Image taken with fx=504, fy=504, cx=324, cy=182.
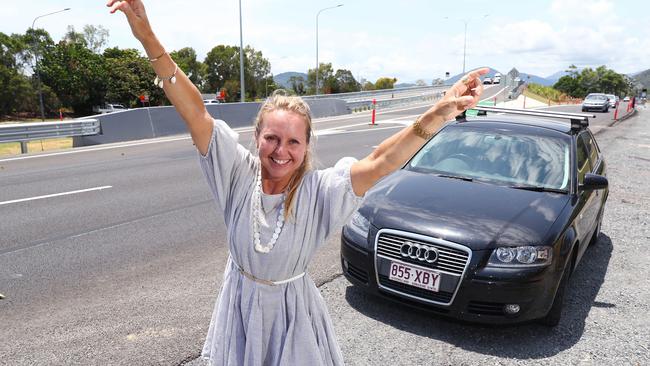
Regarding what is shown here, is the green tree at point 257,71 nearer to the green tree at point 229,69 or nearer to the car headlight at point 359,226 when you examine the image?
the green tree at point 229,69

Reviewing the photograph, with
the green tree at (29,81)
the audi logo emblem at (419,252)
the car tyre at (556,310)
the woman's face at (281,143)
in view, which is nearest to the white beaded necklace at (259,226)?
the woman's face at (281,143)

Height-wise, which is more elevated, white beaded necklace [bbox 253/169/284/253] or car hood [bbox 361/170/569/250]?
white beaded necklace [bbox 253/169/284/253]

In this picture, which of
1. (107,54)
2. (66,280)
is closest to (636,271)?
(66,280)

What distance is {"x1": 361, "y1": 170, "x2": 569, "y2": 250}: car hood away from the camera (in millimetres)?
3725

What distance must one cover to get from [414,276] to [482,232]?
0.60m

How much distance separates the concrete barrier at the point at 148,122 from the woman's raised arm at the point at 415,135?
37.0ft

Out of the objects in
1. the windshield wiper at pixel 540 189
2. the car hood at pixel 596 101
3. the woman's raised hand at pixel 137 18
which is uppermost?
the woman's raised hand at pixel 137 18

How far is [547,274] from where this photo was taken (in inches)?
144

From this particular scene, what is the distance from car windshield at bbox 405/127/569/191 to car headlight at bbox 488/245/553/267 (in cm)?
96

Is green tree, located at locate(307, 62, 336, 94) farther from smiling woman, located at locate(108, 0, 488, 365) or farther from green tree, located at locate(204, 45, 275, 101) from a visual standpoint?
smiling woman, located at locate(108, 0, 488, 365)

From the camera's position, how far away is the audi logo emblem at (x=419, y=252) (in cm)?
367

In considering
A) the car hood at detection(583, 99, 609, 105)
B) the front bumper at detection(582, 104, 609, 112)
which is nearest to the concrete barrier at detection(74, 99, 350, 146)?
the front bumper at detection(582, 104, 609, 112)

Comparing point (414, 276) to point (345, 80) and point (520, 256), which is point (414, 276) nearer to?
point (520, 256)

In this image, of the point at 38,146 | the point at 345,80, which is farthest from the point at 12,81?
the point at 345,80
